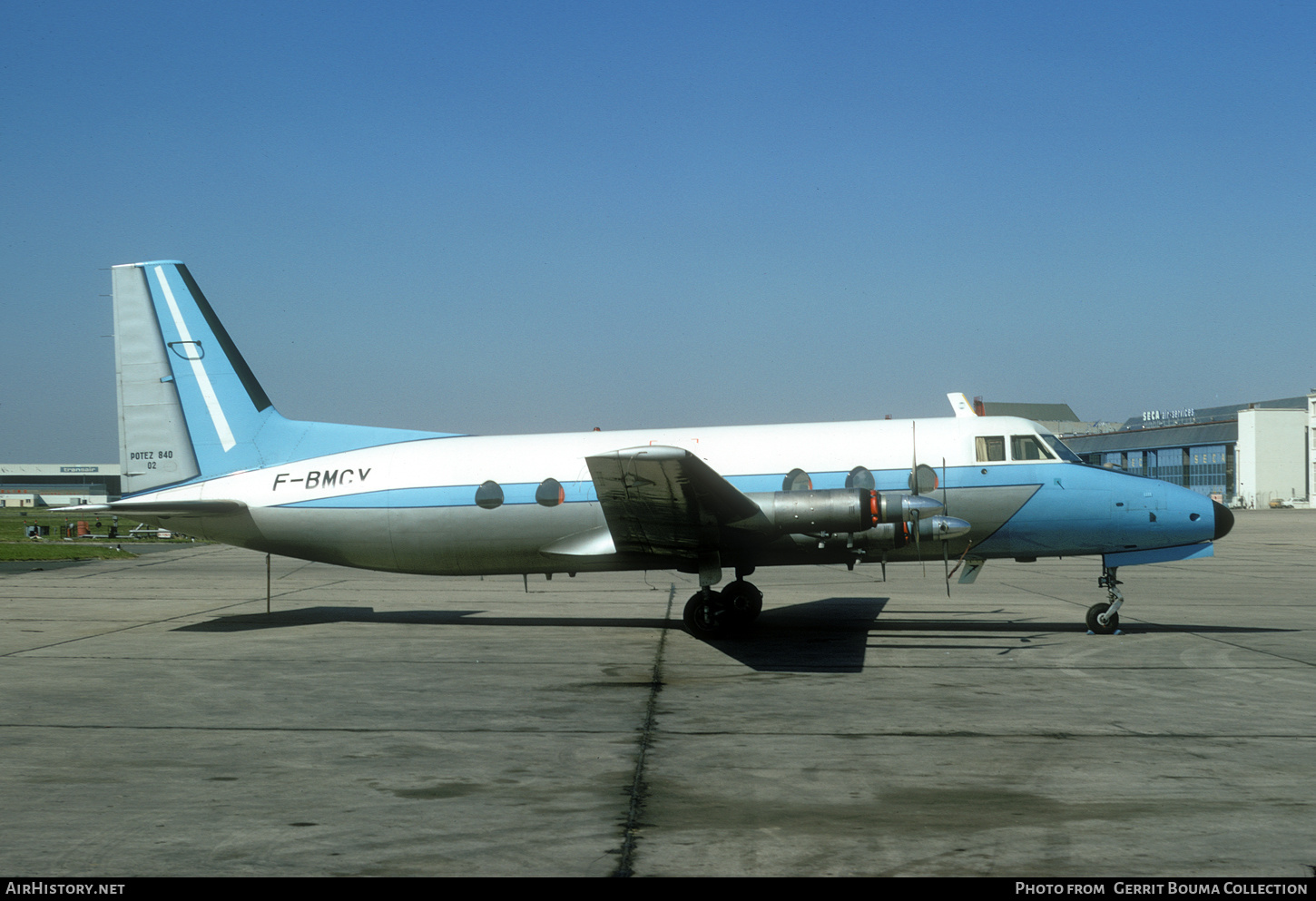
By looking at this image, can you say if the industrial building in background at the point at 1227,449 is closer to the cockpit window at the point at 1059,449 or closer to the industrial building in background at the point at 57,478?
the cockpit window at the point at 1059,449

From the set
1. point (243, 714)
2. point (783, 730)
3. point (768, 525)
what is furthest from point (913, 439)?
point (243, 714)

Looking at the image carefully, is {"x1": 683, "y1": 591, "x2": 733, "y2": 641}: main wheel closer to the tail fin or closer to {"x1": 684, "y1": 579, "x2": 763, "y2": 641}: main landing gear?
{"x1": 684, "y1": 579, "x2": 763, "y2": 641}: main landing gear

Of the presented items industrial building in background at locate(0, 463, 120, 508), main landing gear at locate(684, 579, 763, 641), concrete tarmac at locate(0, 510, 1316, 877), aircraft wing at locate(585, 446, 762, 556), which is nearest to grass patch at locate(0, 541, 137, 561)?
concrete tarmac at locate(0, 510, 1316, 877)

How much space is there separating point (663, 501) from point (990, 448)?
576cm

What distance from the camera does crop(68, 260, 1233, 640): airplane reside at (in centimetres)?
1499

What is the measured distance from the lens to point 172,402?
17984 millimetres

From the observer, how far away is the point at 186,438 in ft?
59.0

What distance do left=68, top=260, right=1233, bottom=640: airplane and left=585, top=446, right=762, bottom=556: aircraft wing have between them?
0.14ft

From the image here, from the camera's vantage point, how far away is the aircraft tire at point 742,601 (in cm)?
1602

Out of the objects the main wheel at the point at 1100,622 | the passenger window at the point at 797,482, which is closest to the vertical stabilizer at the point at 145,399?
the passenger window at the point at 797,482
